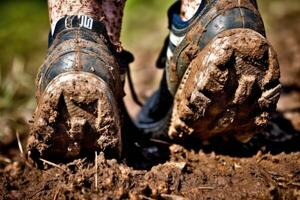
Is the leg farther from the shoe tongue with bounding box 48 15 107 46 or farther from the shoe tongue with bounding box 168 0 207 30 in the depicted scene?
the shoe tongue with bounding box 168 0 207 30

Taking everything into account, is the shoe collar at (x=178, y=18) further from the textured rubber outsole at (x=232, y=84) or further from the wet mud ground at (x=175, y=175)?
the wet mud ground at (x=175, y=175)

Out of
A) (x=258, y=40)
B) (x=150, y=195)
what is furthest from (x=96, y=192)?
(x=258, y=40)

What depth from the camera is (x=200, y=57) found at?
4.39 ft

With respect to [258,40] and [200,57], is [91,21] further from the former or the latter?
[258,40]

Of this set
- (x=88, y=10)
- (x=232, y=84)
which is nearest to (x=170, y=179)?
(x=232, y=84)

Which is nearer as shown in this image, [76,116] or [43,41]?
[76,116]

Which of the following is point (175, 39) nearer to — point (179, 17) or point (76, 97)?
point (179, 17)

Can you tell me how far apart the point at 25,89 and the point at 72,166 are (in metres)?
1.99

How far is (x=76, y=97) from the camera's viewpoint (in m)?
1.21

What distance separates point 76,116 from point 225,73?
0.44m

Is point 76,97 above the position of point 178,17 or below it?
below

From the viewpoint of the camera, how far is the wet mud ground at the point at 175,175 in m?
1.26

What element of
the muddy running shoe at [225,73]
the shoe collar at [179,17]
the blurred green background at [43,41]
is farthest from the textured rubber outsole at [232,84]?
the blurred green background at [43,41]

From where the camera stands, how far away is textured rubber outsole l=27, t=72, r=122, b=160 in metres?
1.21
